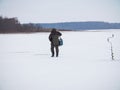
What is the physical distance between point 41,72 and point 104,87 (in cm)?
182

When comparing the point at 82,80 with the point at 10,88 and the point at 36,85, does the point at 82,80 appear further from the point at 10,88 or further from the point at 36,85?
the point at 10,88

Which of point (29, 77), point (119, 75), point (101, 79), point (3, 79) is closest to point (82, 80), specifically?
point (101, 79)

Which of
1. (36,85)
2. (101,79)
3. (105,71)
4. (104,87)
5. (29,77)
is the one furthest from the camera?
(105,71)

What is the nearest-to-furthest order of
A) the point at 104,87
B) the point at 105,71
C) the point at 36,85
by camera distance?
the point at 104,87, the point at 36,85, the point at 105,71

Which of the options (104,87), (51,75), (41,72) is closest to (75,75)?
(51,75)

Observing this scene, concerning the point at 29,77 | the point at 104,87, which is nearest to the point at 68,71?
the point at 29,77

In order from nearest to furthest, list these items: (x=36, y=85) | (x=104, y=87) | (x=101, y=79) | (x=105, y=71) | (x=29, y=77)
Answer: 1. (x=104, y=87)
2. (x=36, y=85)
3. (x=101, y=79)
4. (x=29, y=77)
5. (x=105, y=71)

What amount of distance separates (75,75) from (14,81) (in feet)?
3.75

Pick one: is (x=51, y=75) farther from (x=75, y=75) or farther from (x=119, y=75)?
(x=119, y=75)

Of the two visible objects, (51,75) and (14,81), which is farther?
(51,75)

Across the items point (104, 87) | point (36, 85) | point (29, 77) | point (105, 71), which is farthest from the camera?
point (105, 71)

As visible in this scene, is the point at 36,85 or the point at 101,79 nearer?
the point at 36,85

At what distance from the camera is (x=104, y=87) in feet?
11.9

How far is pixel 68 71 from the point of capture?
515 centimetres
